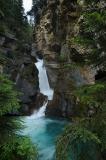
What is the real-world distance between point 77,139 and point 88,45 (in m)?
3.04

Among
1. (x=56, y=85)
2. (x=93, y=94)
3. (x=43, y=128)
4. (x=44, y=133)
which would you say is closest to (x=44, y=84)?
(x=56, y=85)

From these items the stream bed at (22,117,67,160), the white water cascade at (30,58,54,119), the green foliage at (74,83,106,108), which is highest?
the white water cascade at (30,58,54,119)

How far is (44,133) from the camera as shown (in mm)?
22469

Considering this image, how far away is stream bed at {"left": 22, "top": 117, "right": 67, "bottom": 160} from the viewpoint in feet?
54.0

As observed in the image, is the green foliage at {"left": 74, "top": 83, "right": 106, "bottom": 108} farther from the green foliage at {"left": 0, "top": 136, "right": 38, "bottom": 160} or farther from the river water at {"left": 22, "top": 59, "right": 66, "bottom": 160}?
the river water at {"left": 22, "top": 59, "right": 66, "bottom": 160}

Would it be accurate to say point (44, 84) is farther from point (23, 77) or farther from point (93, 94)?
point (93, 94)

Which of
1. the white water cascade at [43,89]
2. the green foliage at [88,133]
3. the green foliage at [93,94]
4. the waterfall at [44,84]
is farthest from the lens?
the waterfall at [44,84]

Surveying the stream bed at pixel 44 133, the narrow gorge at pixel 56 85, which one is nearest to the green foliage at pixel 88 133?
the narrow gorge at pixel 56 85

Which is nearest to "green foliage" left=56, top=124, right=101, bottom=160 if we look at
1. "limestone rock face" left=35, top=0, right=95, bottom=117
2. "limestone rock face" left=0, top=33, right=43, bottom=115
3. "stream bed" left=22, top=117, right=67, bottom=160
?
"stream bed" left=22, top=117, right=67, bottom=160

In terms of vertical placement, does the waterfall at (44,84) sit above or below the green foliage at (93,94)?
above

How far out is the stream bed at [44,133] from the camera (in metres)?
16.5

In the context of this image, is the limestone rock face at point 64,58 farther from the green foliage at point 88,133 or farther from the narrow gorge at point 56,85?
the green foliage at point 88,133

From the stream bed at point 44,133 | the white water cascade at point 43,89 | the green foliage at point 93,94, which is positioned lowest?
the stream bed at point 44,133

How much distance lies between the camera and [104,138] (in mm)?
7688
